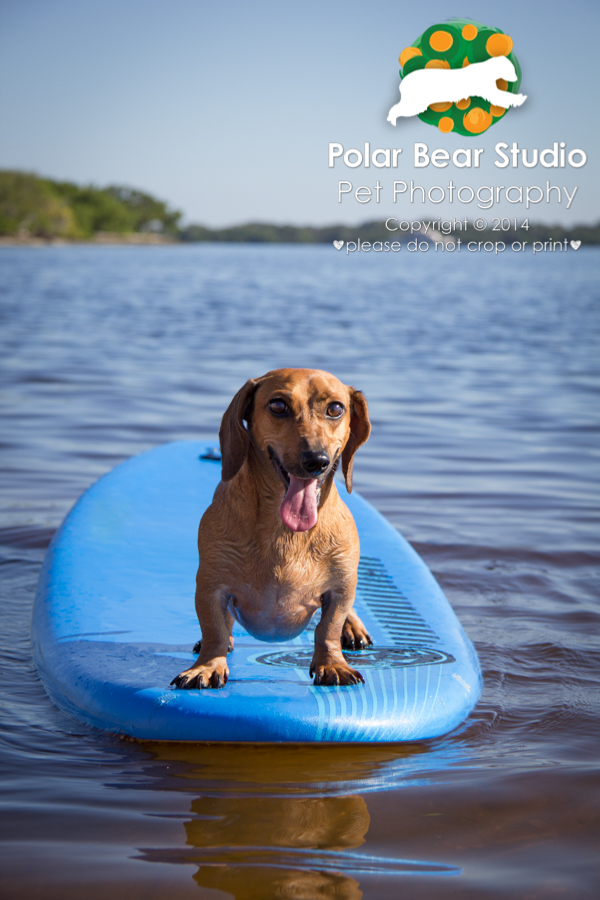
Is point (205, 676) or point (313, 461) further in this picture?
point (205, 676)

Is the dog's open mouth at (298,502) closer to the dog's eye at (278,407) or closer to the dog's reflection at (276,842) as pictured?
the dog's eye at (278,407)

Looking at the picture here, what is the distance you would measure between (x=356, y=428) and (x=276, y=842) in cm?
129

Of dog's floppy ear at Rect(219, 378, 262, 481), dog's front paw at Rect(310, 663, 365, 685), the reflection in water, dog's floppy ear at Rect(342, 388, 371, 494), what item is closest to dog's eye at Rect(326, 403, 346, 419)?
dog's floppy ear at Rect(342, 388, 371, 494)

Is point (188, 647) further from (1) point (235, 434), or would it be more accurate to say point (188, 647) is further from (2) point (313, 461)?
(2) point (313, 461)

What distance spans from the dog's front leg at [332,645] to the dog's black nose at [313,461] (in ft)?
1.78

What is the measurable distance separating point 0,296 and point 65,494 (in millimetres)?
19763

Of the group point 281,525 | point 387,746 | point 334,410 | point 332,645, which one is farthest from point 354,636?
point 334,410

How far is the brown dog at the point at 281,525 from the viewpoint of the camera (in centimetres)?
266

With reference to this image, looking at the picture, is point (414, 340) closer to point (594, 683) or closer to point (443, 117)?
point (443, 117)

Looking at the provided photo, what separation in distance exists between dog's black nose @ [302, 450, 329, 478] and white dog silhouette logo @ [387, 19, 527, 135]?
4.64m

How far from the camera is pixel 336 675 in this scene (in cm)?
292

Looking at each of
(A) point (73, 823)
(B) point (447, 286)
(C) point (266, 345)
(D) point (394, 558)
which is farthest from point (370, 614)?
(B) point (447, 286)

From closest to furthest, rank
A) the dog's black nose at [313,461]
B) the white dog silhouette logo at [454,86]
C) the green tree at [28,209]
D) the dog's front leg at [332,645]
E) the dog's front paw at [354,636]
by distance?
1. the dog's black nose at [313,461]
2. the dog's front leg at [332,645]
3. the dog's front paw at [354,636]
4. the white dog silhouette logo at [454,86]
5. the green tree at [28,209]

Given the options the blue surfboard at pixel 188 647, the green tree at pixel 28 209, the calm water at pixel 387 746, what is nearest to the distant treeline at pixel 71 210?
the green tree at pixel 28 209
